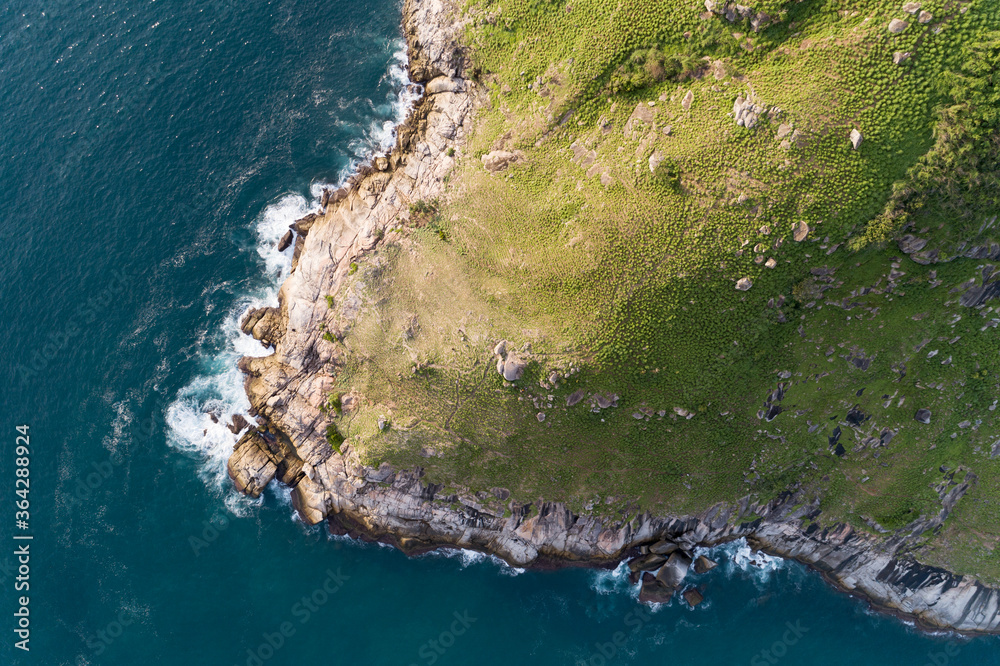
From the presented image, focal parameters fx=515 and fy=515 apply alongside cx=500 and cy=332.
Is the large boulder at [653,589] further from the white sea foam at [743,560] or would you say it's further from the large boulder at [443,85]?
the large boulder at [443,85]

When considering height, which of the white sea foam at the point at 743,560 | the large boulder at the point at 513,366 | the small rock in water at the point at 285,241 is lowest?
the white sea foam at the point at 743,560

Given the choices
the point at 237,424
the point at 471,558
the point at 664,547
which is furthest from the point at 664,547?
the point at 237,424

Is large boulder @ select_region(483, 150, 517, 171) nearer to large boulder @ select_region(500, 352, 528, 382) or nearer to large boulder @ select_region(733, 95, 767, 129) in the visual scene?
large boulder @ select_region(500, 352, 528, 382)

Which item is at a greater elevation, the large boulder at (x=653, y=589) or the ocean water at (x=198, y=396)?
the ocean water at (x=198, y=396)

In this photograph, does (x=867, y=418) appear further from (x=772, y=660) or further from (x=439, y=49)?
(x=439, y=49)

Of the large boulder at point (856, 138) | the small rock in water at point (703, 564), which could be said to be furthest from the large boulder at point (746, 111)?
the small rock in water at point (703, 564)

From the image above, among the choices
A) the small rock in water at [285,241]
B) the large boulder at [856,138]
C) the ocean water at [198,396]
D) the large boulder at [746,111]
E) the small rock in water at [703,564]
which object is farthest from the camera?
the small rock in water at [285,241]

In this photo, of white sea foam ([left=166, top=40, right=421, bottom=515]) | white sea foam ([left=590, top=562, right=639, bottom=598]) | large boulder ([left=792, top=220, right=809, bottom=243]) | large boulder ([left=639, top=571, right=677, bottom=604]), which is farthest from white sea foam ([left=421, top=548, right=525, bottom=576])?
large boulder ([left=792, top=220, right=809, bottom=243])
